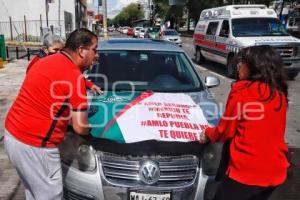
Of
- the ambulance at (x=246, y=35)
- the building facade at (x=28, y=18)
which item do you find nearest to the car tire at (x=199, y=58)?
the ambulance at (x=246, y=35)

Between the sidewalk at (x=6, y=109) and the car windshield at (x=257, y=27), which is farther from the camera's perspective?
the car windshield at (x=257, y=27)

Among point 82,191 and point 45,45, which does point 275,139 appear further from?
point 45,45

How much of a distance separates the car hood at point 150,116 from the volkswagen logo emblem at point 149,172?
0.21 metres

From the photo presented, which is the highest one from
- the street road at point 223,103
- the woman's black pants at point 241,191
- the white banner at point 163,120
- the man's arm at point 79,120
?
the man's arm at point 79,120

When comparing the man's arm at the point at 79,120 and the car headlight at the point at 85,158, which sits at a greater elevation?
the man's arm at the point at 79,120

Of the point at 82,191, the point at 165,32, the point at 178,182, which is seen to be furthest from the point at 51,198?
the point at 165,32

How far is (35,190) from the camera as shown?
2.72m

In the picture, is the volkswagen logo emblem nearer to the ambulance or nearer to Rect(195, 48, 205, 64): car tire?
the ambulance

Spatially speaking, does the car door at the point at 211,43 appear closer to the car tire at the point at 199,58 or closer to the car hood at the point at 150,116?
the car tire at the point at 199,58

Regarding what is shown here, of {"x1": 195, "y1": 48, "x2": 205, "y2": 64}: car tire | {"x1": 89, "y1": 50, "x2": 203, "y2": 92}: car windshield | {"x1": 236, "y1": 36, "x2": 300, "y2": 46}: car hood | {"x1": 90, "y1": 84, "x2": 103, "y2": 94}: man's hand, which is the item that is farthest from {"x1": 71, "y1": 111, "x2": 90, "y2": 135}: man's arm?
{"x1": 195, "y1": 48, "x2": 205, "y2": 64}: car tire

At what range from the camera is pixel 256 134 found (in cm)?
242

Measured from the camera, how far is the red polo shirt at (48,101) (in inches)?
100

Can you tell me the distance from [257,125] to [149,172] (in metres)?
1.07

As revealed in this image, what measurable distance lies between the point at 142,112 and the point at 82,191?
3.11 feet
